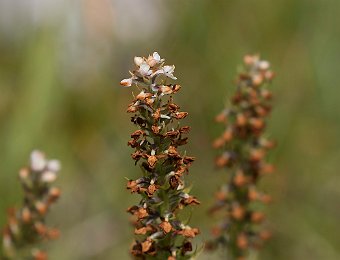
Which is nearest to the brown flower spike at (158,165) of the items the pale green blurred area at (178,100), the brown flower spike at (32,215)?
the brown flower spike at (32,215)

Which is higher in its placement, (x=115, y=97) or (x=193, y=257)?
(x=115, y=97)

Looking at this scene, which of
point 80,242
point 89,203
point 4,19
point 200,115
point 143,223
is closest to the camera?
point 143,223

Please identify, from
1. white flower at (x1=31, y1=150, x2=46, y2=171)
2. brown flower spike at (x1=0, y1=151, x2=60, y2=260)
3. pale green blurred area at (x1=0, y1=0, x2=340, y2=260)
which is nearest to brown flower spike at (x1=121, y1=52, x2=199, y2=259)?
brown flower spike at (x1=0, y1=151, x2=60, y2=260)

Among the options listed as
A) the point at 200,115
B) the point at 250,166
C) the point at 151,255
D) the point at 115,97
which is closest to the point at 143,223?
the point at 151,255

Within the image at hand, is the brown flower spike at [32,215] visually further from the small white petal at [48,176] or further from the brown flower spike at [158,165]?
the brown flower spike at [158,165]

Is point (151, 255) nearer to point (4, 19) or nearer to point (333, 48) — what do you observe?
point (333, 48)

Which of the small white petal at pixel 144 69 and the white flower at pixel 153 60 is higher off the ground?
the white flower at pixel 153 60

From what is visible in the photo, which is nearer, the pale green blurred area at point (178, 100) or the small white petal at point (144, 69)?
the small white petal at point (144, 69)
